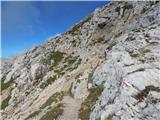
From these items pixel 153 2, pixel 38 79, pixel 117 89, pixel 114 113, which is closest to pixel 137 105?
pixel 114 113

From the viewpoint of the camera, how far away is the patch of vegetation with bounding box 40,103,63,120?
130ft

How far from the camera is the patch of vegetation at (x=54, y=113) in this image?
39625 millimetres

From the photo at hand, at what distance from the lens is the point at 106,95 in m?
36.5

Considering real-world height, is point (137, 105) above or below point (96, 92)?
below

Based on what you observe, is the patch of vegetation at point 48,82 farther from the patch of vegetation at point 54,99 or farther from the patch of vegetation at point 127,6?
the patch of vegetation at point 127,6

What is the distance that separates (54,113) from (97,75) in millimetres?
10500

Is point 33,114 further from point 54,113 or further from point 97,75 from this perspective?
point 97,75

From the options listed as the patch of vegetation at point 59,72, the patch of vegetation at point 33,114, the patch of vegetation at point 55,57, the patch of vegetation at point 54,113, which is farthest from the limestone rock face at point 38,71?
the patch of vegetation at point 54,113

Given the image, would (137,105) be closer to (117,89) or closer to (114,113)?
(114,113)

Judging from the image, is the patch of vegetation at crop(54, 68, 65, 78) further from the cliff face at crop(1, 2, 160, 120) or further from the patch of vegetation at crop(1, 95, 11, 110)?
the patch of vegetation at crop(1, 95, 11, 110)

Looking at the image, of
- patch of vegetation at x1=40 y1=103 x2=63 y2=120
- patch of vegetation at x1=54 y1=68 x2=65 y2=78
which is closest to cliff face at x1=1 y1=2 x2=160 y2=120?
patch of vegetation at x1=40 y1=103 x2=63 y2=120

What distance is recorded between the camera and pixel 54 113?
1587 inches

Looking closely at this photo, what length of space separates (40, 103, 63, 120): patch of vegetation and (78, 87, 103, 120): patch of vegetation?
10.6ft

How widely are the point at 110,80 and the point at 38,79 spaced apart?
36438mm
